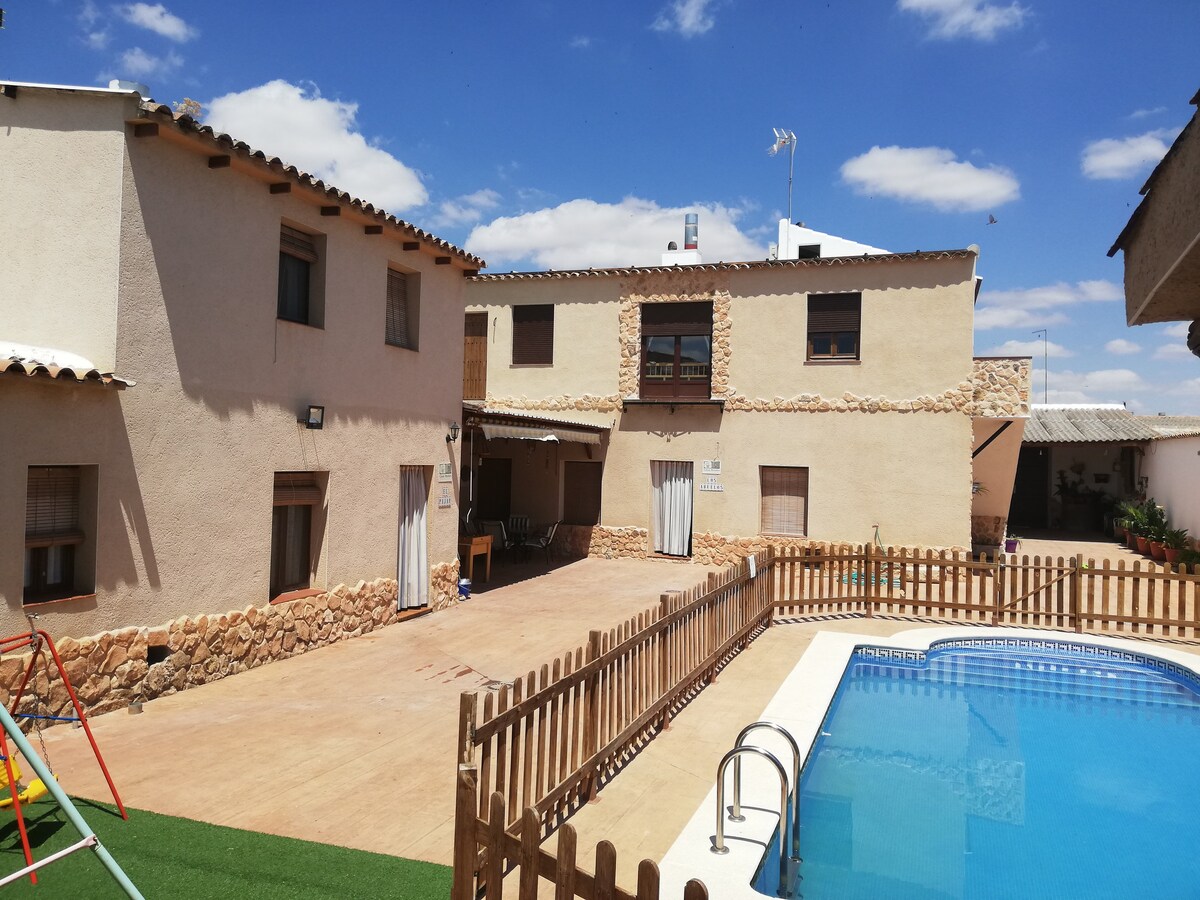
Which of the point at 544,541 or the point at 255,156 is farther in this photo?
the point at 544,541

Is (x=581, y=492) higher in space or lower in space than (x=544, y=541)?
higher

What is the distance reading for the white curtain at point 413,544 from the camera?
12.0 metres

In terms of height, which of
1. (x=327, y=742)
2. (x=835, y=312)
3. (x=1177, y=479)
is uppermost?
(x=835, y=312)

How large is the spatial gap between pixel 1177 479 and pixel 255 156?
79.4 feet

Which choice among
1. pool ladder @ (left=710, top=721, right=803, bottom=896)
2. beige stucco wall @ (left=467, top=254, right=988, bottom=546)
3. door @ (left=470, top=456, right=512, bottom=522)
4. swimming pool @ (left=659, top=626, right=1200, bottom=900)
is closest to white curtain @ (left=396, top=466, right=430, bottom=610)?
swimming pool @ (left=659, top=626, right=1200, bottom=900)

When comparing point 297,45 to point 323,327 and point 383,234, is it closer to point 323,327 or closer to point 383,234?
point 383,234

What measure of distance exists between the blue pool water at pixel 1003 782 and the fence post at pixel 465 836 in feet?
6.91

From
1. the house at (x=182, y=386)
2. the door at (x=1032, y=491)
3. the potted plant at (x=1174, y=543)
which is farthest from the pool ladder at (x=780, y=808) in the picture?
the door at (x=1032, y=491)

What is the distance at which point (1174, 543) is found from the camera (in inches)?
778

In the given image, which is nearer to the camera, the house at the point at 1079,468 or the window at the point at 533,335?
the window at the point at 533,335

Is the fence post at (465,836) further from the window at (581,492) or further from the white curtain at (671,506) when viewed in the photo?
the window at (581,492)

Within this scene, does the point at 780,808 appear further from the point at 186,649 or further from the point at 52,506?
the point at 52,506

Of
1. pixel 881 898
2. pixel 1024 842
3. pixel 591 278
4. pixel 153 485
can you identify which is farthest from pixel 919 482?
pixel 153 485

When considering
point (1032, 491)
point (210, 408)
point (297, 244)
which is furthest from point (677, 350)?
point (1032, 491)
